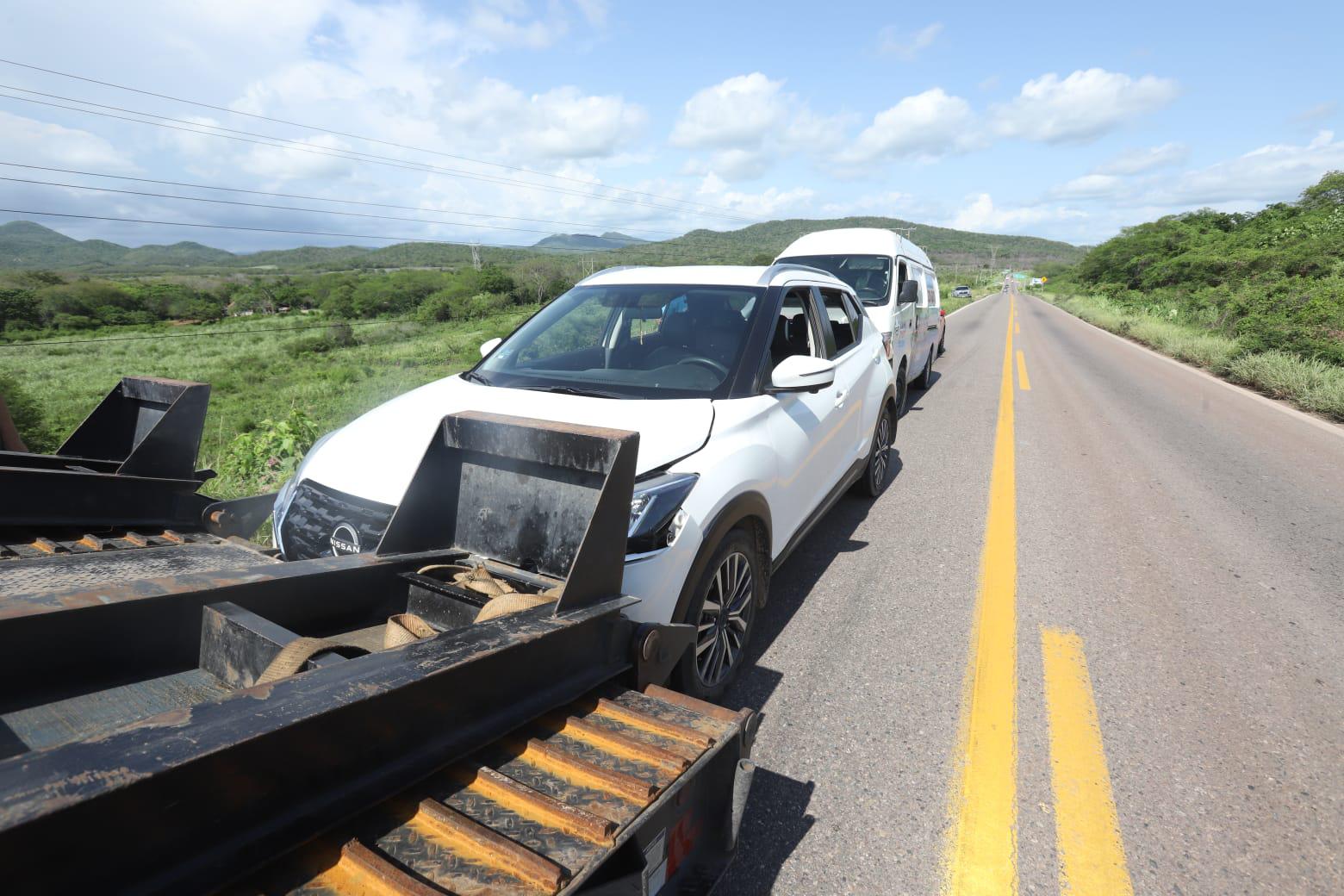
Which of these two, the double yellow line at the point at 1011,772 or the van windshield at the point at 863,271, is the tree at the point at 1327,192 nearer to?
the van windshield at the point at 863,271

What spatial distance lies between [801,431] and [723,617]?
1.16 metres

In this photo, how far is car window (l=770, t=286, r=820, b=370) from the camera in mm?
3773

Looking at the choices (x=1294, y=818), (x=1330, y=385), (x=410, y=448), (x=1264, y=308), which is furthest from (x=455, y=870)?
(x=1264, y=308)

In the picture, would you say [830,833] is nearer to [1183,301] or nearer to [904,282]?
[904,282]

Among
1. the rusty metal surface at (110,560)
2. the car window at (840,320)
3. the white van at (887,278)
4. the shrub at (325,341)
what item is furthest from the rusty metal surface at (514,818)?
the shrub at (325,341)

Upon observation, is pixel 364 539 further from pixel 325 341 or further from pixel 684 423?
pixel 325 341

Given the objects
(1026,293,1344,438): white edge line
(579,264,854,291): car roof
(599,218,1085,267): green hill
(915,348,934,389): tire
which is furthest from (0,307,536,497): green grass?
(599,218,1085,267): green hill

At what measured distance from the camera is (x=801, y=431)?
138 inches

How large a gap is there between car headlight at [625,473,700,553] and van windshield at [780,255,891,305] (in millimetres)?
7437

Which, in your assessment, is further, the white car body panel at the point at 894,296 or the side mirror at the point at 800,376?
the white car body panel at the point at 894,296

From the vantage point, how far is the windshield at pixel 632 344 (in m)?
3.29

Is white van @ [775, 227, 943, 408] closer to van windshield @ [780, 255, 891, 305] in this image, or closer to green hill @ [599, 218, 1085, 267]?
van windshield @ [780, 255, 891, 305]

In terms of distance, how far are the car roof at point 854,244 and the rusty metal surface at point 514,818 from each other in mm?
9384

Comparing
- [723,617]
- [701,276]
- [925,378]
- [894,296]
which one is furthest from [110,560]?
[925,378]
